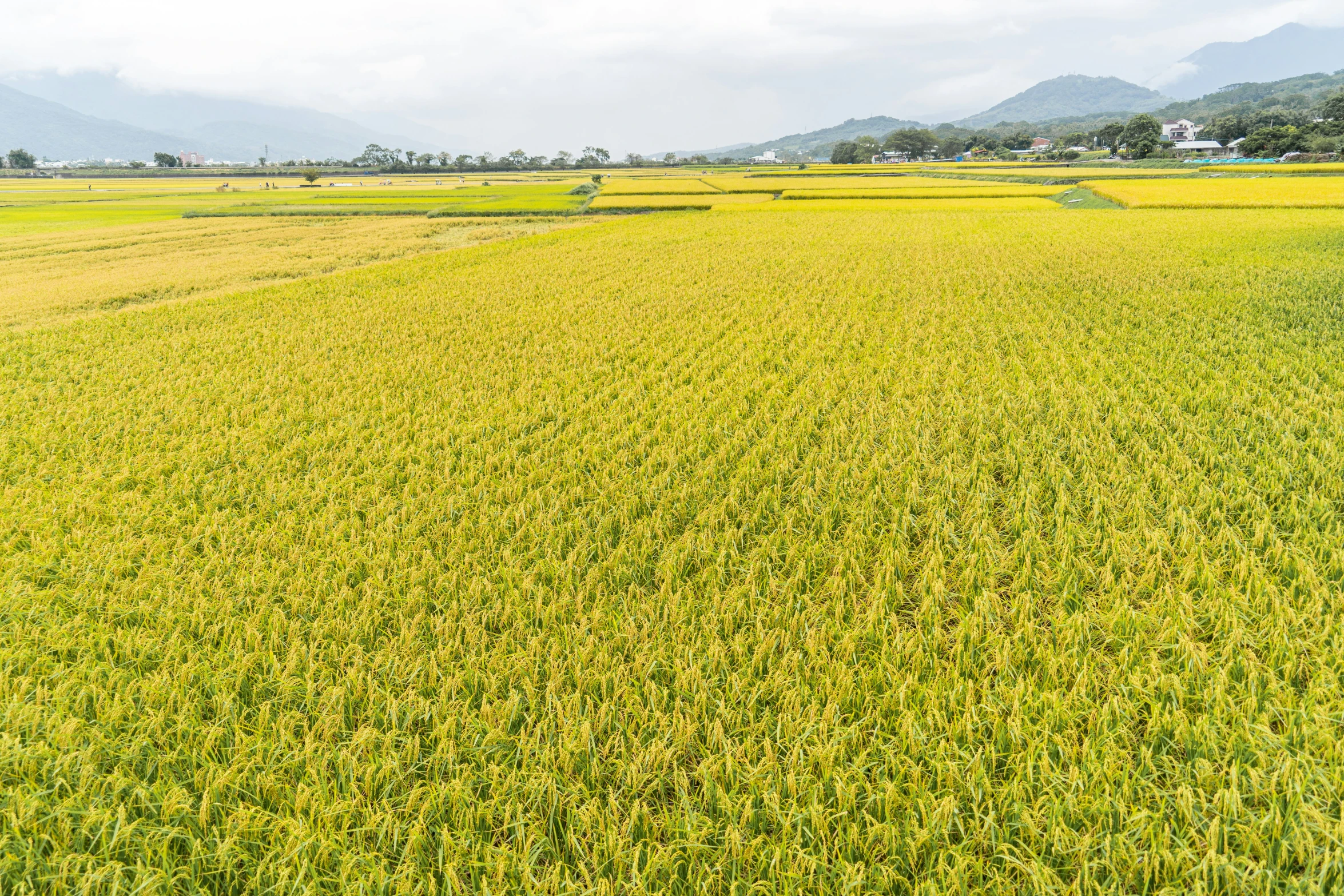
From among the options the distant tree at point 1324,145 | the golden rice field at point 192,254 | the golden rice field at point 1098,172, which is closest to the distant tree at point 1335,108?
the distant tree at point 1324,145

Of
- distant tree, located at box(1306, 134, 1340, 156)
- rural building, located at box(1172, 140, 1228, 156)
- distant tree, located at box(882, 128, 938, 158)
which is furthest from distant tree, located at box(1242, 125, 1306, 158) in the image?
distant tree, located at box(882, 128, 938, 158)

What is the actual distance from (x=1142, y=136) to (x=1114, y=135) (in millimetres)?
15923

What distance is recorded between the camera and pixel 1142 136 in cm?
7631

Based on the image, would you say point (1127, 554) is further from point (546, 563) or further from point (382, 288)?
point (382, 288)

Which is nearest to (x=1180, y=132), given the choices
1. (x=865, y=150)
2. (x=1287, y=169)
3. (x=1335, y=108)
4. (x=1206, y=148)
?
(x=1206, y=148)

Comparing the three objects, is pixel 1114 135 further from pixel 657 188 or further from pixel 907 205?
pixel 907 205

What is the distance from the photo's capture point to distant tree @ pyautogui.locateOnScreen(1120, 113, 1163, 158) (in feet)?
236

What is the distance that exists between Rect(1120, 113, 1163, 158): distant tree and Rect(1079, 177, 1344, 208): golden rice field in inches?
1648

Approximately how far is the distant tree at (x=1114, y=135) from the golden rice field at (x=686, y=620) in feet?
333

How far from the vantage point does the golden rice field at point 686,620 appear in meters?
2.12

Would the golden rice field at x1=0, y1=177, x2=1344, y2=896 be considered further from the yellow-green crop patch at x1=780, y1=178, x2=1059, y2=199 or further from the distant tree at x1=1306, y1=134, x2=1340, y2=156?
the distant tree at x1=1306, y1=134, x2=1340, y2=156

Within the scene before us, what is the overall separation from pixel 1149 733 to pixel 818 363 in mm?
5887

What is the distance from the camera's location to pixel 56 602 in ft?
11.8

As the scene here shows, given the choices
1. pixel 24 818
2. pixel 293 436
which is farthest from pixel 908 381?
pixel 24 818
